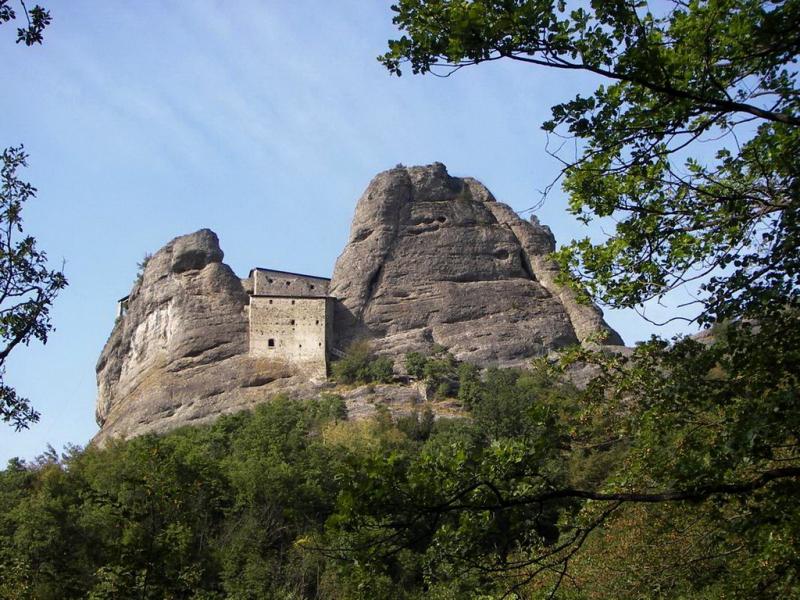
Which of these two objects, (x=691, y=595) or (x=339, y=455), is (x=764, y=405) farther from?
(x=339, y=455)

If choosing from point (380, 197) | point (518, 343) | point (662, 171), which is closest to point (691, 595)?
point (662, 171)

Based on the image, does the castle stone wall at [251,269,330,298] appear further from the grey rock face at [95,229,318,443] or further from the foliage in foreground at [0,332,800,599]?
the foliage in foreground at [0,332,800,599]

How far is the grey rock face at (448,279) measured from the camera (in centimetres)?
5959

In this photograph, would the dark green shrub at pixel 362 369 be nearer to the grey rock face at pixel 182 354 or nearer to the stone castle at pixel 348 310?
the stone castle at pixel 348 310

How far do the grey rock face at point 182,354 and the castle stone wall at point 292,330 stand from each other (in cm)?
82

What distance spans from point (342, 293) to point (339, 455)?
831 inches

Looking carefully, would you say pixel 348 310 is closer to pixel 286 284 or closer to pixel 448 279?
pixel 286 284

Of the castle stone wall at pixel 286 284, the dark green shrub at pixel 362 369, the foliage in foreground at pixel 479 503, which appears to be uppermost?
the castle stone wall at pixel 286 284

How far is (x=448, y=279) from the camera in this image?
63.2 metres

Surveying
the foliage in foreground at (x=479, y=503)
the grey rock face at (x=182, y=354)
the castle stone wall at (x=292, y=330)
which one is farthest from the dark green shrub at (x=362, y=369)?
the foliage in foreground at (x=479, y=503)

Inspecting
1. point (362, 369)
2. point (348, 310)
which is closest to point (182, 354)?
point (348, 310)

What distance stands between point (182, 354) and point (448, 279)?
17826 mm

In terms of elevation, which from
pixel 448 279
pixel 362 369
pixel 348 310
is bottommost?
pixel 362 369

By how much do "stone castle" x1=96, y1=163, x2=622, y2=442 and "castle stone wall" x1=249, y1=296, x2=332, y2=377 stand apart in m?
0.07
